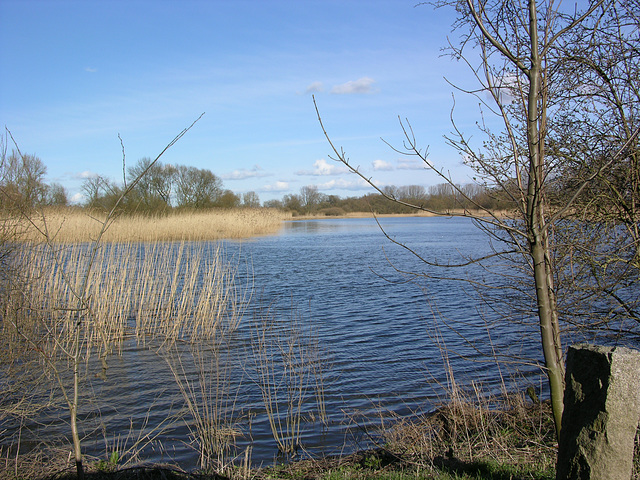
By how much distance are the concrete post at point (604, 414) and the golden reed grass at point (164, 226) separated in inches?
349

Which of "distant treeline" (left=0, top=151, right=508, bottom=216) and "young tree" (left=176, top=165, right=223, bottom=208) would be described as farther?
"young tree" (left=176, top=165, right=223, bottom=208)

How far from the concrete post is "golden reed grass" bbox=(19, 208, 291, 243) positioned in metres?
8.87

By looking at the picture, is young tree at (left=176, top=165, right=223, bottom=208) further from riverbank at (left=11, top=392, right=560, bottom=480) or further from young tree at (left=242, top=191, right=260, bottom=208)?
riverbank at (left=11, top=392, right=560, bottom=480)

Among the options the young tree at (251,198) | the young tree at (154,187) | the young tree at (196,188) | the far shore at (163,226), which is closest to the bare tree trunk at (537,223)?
the far shore at (163,226)

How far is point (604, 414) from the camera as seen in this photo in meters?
2.15

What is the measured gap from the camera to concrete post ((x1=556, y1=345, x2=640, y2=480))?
2.15m

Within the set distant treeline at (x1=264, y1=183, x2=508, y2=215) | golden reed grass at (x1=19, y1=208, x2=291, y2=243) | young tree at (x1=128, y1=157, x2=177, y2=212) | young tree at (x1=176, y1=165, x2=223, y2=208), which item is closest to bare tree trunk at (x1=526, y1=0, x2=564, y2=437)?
distant treeline at (x1=264, y1=183, x2=508, y2=215)

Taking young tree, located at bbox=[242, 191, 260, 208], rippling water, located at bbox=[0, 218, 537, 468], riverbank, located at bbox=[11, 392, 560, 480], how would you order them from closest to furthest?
1. riverbank, located at bbox=[11, 392, 560, 480]
2. rippling water, located at bbox=[0, 218, 537, 468]
3. young tree, located at bbox=[242, 191, 260, 208]

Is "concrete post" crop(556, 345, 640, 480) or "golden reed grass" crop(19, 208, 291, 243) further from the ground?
"golden reed grass" crop(19, 208, 291, 243)

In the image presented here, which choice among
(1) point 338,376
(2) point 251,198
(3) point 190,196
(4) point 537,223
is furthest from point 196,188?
(4) point 537,223

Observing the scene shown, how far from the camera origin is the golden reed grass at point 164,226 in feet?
45.4

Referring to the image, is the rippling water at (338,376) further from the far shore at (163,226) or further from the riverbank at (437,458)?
the far shore at (163,226)

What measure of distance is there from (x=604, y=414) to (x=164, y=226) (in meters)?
21.8

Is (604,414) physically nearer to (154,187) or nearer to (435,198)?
(435,198)
